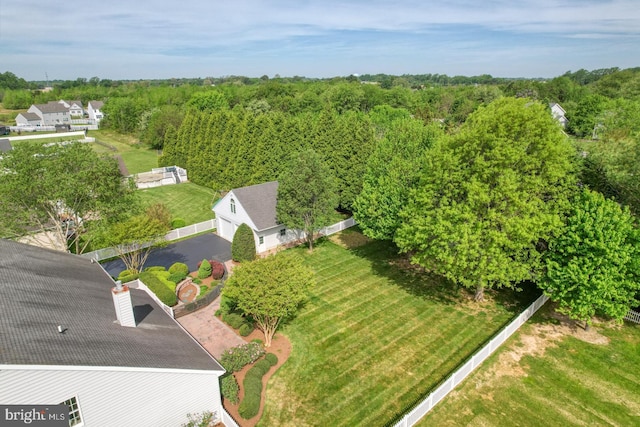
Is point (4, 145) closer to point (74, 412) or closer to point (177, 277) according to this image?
point (177, 277)

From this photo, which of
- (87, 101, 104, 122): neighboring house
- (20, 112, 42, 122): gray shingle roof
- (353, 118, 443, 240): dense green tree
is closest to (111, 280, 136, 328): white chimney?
(353, 118, 443, 240): dense green tree

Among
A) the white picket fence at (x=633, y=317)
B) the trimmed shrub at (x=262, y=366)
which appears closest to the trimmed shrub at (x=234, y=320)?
the trimmed shrub at (x=262, y=366)

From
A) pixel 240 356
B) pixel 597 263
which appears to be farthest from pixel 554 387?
pixel 240 356

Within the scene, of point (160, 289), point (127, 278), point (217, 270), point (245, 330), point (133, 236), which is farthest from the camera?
point (217, 270)

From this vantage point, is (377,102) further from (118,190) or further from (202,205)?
(118,190)

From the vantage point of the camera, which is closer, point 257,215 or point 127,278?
point 127,278

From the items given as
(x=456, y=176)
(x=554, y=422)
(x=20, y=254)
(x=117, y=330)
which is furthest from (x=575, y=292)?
(x=20, y=254)

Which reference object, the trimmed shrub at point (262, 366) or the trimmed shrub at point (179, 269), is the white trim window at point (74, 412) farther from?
the trimmed shrub at point (179, 269)
